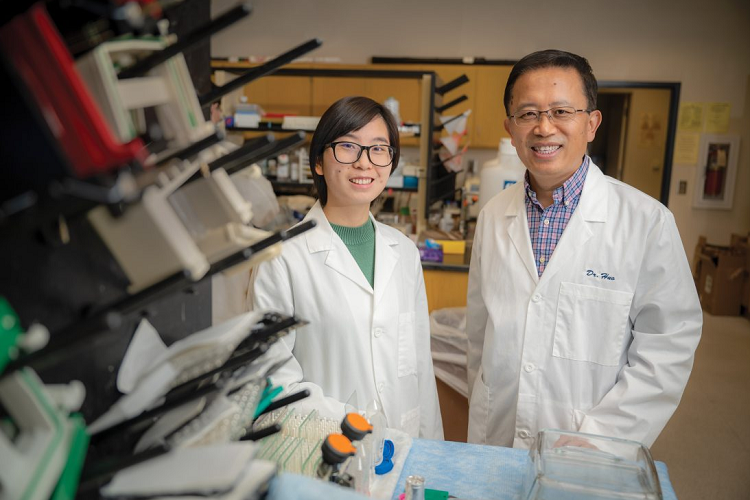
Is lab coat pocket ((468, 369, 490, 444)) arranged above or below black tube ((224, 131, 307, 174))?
below

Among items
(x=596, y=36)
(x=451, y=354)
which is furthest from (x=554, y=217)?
(x=596, y=36)

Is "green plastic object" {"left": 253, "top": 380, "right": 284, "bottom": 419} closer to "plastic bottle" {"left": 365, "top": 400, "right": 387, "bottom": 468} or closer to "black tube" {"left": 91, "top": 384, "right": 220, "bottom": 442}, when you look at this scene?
"black tube" {"left": 91, "top": 384, "right": 220, "bottom": 442}

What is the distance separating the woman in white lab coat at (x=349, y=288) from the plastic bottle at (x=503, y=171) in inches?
55.0

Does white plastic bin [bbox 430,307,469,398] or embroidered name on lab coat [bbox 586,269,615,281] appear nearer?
embroidered name on lab coat [bbox 586,269,615,281]

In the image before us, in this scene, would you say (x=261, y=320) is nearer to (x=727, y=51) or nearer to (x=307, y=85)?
(x=307, y=85)

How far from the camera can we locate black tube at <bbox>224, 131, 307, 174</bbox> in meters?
0.62

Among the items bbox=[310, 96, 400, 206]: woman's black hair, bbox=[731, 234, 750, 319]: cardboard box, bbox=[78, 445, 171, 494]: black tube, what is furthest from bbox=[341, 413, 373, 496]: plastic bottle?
bbox=[731, 234, 750, 319]: cardboard box

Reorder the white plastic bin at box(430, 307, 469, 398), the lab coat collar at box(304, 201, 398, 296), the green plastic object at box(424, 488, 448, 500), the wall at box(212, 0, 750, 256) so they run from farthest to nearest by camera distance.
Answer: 1. the wall at box(212, 0, 750, 256)
2. the white plastic bin at box(430, 307, 469, 398)
3. the lab coat collar at box(304, 201, 398, 296)
4. the green plastic object at box(424, 488, 448, 500)

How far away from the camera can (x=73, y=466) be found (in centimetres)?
55

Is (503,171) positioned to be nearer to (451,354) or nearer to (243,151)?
(451,354)

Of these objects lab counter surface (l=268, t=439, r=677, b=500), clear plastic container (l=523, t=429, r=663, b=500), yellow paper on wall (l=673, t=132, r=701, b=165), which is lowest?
lab counter surface (l=268, t=439, r=677, b=500)

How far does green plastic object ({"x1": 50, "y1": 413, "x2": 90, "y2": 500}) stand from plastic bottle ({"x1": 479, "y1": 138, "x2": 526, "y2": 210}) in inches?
100

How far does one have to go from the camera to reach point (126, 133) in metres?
0.52

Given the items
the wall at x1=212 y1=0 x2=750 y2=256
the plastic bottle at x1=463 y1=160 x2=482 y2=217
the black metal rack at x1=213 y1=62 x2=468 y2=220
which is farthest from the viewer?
the wall at x1=212 y1=0 x2=750 y2=256
